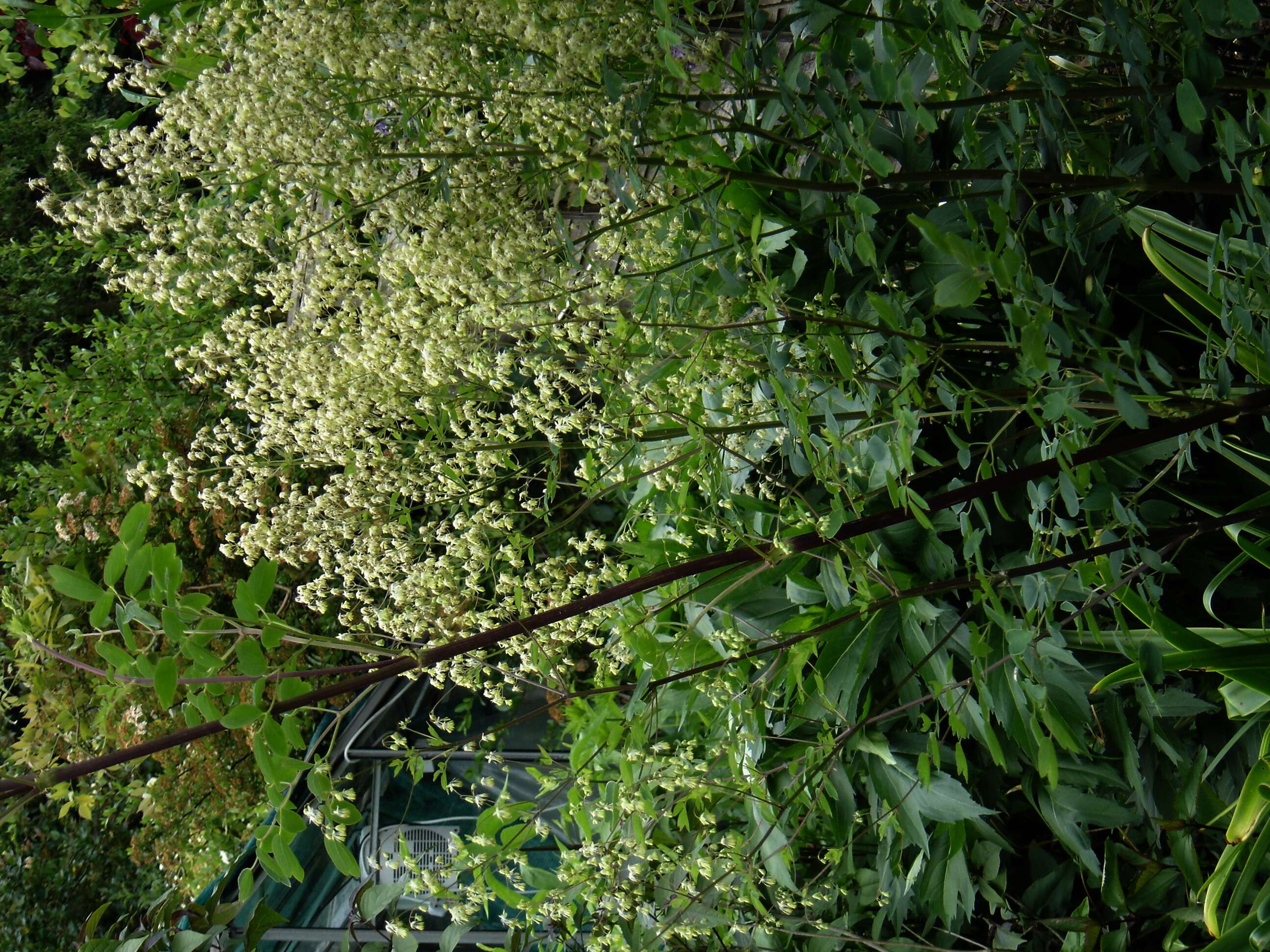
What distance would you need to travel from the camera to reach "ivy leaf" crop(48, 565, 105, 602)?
0.85 metres

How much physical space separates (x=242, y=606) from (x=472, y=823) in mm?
2439

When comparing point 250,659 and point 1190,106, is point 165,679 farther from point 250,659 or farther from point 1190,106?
point 1190,106

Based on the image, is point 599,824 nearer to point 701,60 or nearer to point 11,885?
point 701,60

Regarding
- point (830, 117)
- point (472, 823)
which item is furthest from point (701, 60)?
point (472, 823)

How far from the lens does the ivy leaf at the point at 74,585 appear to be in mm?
848

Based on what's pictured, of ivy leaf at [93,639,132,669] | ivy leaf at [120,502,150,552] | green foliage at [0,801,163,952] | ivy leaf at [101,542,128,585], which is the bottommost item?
green foliage at [0,801,163,952]

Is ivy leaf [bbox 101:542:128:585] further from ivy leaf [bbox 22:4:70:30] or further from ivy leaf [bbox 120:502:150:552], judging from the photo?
ivy leaf [bbox 22:4:70:30]

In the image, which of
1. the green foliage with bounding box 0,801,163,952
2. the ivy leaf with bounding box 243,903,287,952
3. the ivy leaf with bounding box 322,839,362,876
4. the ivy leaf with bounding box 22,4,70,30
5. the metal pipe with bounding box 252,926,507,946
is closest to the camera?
the ivy leaf with bounding box 322,839,362,876

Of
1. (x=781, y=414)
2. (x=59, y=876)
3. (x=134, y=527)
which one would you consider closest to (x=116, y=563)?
(x=134, y=527)

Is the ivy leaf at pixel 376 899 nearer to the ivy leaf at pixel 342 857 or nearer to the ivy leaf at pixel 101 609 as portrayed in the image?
the ivy leaf at pixel 342 857

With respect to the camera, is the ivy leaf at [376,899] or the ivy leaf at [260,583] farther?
the ivy leaf at [376,899]

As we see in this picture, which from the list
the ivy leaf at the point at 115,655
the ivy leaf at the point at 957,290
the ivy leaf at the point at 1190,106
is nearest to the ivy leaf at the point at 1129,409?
the ivy leaf at the point at 957,290

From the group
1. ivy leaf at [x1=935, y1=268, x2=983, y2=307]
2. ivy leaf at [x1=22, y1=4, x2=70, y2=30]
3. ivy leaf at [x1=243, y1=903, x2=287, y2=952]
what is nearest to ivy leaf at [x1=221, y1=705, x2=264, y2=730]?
ivy leaf at [x1=243, y1=903, x2=287, y2=952]

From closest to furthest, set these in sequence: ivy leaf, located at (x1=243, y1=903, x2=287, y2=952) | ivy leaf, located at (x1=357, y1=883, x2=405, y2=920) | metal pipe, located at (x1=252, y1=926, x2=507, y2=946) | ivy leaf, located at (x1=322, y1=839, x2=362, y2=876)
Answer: ivy leaf, located at (x1=322, y1=839, x2=362, y2=876) → ivy leaf, located at (x1=243, y1=903, x2=287, y2=952) → ivy leaf, located at (x1=357, y1=883, x2=405, y2=920) → metal pipe, located at (x1=252, y1=926, x2=507, y2=946)
